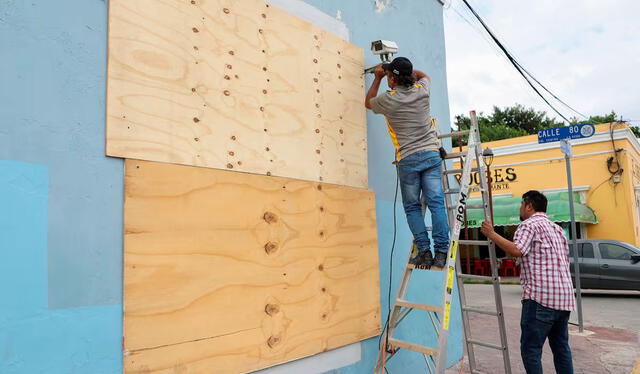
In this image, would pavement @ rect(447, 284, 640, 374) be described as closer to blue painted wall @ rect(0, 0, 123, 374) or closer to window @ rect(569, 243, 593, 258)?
window @ rect(569, 243, 593, 258)

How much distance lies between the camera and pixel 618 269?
11.8m

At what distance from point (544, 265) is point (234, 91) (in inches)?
120

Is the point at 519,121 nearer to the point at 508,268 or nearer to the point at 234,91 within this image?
the point at 508,268

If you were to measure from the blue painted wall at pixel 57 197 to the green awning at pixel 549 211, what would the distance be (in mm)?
14945

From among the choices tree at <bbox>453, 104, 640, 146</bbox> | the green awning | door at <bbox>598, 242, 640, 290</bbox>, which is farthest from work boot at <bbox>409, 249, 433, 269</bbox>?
tree at <bbox>453, 104, 640, 146</bbox>

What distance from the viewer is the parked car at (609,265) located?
1162 cm

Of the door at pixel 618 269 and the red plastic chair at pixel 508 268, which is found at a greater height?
the door at pixel 618 269

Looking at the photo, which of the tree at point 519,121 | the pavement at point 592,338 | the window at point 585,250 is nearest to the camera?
the pavement at point 592,338

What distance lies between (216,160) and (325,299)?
1.55 meters

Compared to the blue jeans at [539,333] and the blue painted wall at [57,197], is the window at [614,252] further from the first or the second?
the blue painted wall at [57,197]

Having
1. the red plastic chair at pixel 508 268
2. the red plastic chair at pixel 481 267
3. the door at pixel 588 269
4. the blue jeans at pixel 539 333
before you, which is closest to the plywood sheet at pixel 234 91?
the blue jeans at pixel 539 333

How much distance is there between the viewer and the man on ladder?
376cm

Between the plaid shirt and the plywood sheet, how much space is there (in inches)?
62.9

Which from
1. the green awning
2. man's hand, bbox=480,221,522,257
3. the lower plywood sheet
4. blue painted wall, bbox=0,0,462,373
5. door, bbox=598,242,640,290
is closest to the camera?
blue painted wall, bbox=0,0,462,373
